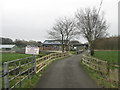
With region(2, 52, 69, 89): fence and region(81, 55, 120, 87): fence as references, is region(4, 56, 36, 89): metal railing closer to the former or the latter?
region(2, 52, 69, 89): fence

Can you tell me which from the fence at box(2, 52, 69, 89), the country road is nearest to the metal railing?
the fence at box(2, 52, 69, 89)

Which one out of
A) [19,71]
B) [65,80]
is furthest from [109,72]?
[19,71]

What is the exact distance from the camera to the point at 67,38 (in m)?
34.9

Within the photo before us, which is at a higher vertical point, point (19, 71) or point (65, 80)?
point (19, 71)

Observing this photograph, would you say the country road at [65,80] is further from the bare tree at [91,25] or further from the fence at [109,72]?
the bare tree at [91,25]

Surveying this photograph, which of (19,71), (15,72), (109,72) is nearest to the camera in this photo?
(19,71)

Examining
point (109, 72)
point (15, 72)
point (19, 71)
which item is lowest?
point (15, 72)

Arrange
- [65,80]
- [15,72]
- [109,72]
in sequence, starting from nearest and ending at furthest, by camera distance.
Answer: [65,80]
[109,72]
[15,72]

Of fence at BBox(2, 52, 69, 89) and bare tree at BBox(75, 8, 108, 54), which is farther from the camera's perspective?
bare tree at BBox(75, 8, 108, 54)

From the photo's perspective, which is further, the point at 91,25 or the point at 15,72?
the point at 91,25

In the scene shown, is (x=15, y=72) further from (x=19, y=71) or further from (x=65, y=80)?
(x=65, y=80)

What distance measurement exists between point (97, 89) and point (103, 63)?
249cm

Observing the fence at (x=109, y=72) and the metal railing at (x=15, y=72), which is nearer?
the metal railing at (x=15, y=72)

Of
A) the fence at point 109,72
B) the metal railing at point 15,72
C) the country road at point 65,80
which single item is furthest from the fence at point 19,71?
the fence at point 109,72
